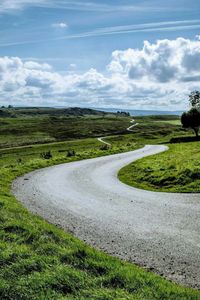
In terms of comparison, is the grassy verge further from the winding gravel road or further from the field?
the winding gravel road

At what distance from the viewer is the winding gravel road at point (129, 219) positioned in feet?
39.0

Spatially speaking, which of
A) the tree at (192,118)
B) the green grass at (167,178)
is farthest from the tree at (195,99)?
the green grass at (167,178)

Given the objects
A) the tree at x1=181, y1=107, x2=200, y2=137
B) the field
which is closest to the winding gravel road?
the field

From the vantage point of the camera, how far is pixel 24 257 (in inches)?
435

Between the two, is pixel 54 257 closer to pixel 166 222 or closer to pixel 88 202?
pixel 166 222

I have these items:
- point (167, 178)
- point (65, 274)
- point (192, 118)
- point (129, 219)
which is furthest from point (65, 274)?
point (192, 118)

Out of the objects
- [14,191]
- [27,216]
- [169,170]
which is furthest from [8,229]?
[169,170]

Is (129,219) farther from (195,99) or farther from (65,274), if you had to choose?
(195,99)

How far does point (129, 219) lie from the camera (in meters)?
17.3

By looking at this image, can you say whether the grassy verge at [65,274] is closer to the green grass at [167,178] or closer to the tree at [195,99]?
the green grass at [167,178]

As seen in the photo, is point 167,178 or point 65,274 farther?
point 167,178

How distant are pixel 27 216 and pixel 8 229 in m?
2.93

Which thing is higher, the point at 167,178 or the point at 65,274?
the point at 65,274

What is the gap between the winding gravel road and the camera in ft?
39.0
